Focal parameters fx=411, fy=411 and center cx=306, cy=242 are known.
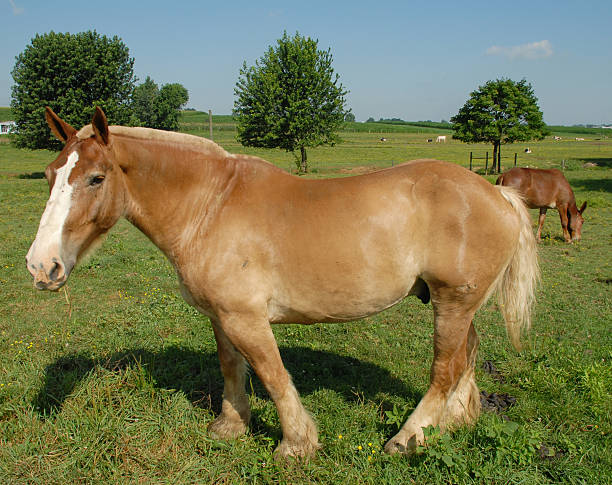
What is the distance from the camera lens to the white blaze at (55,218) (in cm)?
242

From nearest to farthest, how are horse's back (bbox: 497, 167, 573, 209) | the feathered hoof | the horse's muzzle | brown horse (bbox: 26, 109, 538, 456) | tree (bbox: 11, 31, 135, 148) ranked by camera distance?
the horse's muzzle, brown horse (bbox: 26, 109, 538, 456), the feathered hoof, horse's back (bbox: 497, 167, 573, 209), tree (bbox: 11, 31, 135, 148)

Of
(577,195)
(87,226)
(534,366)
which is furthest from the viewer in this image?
(577,195)

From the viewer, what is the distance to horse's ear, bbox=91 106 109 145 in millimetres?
2498

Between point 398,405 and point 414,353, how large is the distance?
1.17 metres

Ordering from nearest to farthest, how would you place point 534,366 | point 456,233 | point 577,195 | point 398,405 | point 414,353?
point 456,233
point 398,405
point 534,366
point 414,353
point 577,195

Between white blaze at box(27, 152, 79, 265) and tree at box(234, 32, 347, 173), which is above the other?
tree at box(234, 32, 347, 173)

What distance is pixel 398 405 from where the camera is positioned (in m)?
3.80

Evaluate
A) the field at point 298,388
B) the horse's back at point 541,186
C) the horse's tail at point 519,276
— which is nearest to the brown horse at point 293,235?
the horse's tail at point 519,276

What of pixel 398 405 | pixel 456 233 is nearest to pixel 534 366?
pixel 398 405

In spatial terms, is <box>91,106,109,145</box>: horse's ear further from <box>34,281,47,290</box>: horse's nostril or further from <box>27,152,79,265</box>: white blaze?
<box>34,281,47,290</box>: horse's nostril

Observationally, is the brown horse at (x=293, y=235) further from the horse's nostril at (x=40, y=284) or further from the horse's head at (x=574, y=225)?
the horse's head at (x=574, y=225)

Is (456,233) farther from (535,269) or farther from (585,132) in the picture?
(585,132)

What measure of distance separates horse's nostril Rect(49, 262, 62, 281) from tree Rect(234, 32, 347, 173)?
29825 mm

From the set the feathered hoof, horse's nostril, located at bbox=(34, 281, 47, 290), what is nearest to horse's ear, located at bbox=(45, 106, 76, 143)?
horse's nostril, located at bbox=(34, 281, 47, 290)
